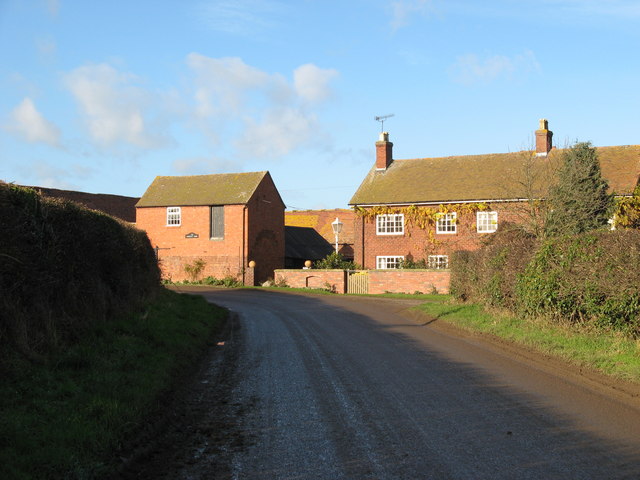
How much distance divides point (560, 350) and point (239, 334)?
7.94 m

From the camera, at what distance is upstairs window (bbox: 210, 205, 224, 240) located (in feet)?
147

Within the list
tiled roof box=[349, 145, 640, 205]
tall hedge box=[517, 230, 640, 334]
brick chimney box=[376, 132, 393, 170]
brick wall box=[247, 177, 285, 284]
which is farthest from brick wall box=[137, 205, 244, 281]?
tall hedge box=[517, 230, 640, 334]

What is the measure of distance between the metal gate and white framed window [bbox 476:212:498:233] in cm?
787

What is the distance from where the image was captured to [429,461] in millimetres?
→ 5953

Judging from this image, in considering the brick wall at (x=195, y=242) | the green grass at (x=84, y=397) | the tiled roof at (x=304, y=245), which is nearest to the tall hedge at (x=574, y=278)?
the green grass at (x=84, y=397)

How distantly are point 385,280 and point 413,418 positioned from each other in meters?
28.7

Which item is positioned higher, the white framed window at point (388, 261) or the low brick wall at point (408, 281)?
the white framed window at point (388, 261)

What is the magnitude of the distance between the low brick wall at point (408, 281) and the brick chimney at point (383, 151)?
11245mm

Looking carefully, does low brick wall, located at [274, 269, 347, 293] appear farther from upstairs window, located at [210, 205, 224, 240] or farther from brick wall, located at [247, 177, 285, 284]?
upstairs window, located at [210, 205, 224, 240]

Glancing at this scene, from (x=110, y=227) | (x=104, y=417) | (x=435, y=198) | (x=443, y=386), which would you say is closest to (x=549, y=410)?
(x=443, y=386)

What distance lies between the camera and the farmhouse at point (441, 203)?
1523 inches

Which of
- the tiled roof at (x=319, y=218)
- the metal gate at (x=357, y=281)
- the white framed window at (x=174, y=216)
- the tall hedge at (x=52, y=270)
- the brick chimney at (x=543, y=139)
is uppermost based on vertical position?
the brick chimney at (x=543, y=139)

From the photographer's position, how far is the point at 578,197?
26.8 metres

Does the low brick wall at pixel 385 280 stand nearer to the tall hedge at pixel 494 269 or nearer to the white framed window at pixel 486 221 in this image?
the white framed window at pixel 486 221
